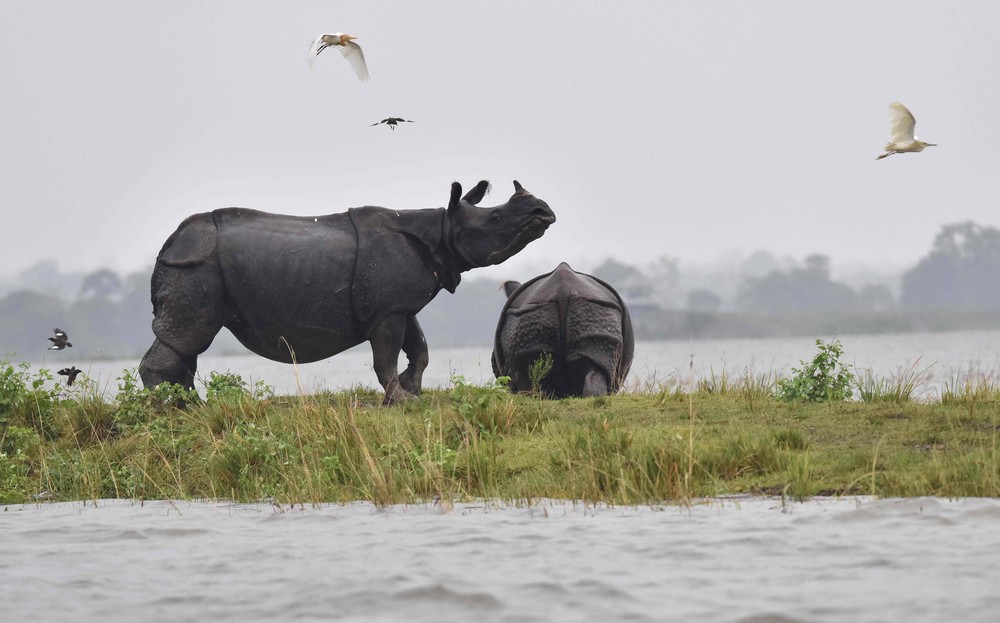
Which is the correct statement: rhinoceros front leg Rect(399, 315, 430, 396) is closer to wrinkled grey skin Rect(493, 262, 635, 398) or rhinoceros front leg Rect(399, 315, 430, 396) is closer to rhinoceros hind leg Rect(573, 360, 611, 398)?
wrinkled grey skin Rect(493, 262, 635, 398)

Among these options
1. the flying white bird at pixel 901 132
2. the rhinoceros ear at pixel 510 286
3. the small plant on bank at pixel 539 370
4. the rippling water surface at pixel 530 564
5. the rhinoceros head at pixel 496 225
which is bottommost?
the rippling water surface at pixel 530 564

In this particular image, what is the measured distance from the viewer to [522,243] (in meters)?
11.1

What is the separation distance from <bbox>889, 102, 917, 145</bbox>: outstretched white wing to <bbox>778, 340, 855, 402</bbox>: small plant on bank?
3530 mm

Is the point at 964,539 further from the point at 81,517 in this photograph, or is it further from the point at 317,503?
the point at 81,517

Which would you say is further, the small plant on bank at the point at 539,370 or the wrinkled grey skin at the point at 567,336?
the wrinkled grey skin at the point at 567,336

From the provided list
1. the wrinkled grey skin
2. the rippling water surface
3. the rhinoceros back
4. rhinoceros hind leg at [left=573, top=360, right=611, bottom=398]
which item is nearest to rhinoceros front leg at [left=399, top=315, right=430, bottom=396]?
→ the wrinkled grey skin

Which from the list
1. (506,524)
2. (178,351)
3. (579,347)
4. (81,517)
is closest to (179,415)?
(178,351)

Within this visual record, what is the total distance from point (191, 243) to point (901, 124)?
7.15 m

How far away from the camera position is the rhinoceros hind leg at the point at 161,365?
433 inches

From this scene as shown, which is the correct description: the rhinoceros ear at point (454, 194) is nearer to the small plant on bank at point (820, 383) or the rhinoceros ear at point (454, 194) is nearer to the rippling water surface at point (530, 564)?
the small plant on bank at point (820, 383)

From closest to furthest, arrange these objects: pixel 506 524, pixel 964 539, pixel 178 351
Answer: pixel 964 539 < pixel 506 524 < pixel 178 351

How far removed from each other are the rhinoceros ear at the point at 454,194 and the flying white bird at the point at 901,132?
4.62 m

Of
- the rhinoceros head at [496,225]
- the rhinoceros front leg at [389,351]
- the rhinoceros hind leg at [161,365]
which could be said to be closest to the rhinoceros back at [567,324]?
the rhinoceros head at [496,225]

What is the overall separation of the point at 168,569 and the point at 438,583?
4.49ft
